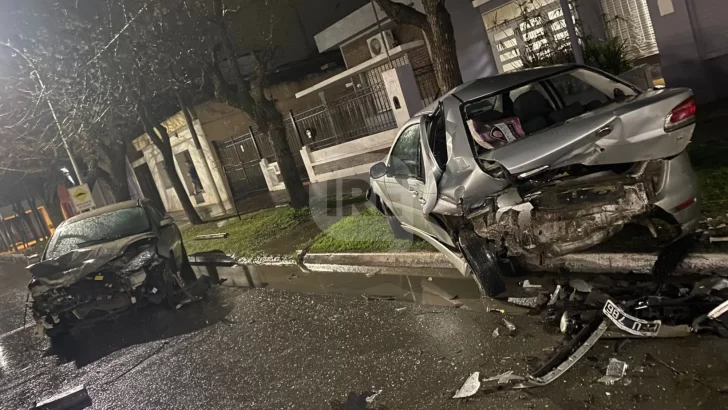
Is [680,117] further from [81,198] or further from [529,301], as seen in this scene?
[81,198]

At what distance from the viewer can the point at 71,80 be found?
17625 millimetres

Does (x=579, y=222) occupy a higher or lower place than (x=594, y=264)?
higher

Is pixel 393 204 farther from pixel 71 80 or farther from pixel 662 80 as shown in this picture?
pixel 71 80

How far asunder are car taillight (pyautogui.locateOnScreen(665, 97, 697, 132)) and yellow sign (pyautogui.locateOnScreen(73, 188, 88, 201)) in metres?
18.6

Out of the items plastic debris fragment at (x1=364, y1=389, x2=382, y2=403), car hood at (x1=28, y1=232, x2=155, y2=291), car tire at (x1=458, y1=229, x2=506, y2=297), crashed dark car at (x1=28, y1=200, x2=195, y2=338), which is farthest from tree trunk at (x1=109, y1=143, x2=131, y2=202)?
plastic debris fragment at (x1=364, y1=389, x2=382, y2=403)

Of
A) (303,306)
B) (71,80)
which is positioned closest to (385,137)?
(303,306)

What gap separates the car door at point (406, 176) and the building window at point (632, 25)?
7171mm

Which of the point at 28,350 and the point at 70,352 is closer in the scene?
the point at 70,352

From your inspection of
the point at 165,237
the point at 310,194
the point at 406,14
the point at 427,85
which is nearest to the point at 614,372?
the point at 406,14

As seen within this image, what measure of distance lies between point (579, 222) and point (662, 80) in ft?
27.5

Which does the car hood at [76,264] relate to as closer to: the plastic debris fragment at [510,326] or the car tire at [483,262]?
the car tire at [483,262]

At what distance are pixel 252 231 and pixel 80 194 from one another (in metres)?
8.46

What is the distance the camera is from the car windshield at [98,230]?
9320mm

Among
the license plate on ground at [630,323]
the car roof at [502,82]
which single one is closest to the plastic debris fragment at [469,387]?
the license plate on ground at [630,323]
